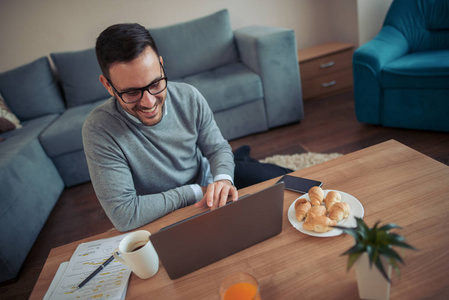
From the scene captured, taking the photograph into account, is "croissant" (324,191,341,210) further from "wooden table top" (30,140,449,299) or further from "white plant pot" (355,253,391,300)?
"white plant pot" (355,253,391,300)

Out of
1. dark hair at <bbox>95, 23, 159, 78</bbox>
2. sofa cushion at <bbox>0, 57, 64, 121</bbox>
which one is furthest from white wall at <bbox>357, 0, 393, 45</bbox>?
sofa cushion at <bbox>0, 57, 64, 121</bbox>

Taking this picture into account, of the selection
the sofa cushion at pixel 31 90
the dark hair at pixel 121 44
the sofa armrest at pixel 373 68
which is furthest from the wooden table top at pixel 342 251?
the sofa cushion at pixel 31 90

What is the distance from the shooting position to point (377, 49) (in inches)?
78.3

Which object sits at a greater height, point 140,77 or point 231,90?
point 140,77

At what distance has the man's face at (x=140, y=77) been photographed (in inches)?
32.3

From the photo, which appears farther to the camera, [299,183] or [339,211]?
[299,183]

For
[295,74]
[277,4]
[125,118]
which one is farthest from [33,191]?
[277,4]

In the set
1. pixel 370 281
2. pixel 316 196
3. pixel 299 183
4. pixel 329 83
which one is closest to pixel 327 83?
pixel 329 83

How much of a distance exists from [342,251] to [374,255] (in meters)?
0.19

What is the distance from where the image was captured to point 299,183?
86cm

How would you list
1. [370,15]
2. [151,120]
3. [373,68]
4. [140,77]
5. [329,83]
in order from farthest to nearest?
1. [329,83]
2. [370,15]
3. [373,68]
4. [151,120]
5. [140,77]

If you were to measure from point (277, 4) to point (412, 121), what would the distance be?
6.14 feet

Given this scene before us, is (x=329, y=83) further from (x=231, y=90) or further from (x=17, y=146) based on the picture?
(x=17, y=146)

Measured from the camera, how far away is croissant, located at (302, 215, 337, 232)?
0.66 meters
